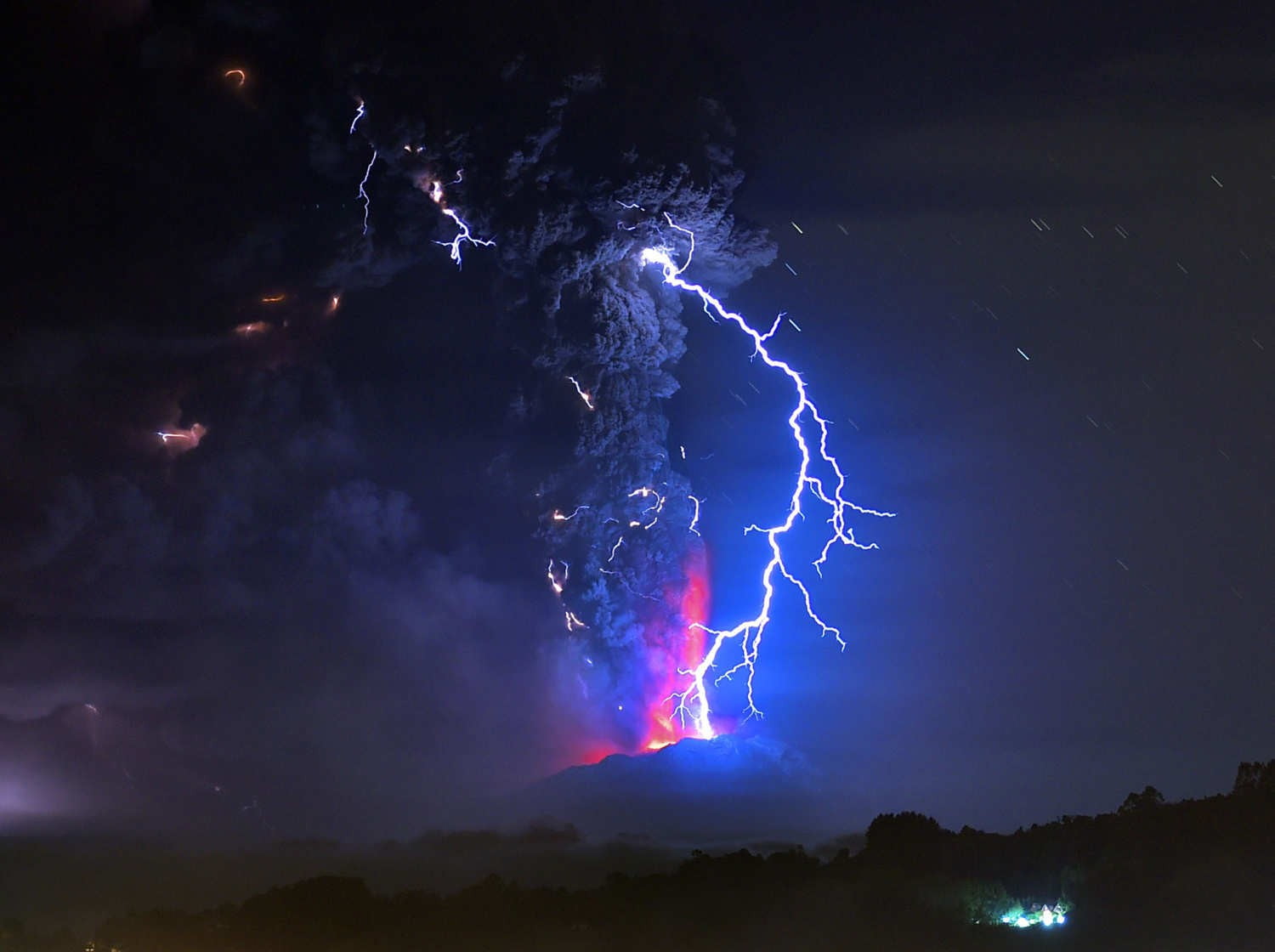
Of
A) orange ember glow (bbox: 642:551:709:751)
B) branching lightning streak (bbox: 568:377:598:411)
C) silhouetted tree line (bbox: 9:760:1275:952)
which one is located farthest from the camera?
branching lightning streak (bbox: 568:377:598:411)

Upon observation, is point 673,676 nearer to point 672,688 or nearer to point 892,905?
point 672,688

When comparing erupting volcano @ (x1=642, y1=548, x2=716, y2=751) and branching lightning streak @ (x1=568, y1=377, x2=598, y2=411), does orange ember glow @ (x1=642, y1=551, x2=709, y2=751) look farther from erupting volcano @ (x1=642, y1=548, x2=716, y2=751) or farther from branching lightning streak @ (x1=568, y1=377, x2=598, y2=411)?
branching lightning streak @ (x1=568, y1=377, x2=598, y2=411)

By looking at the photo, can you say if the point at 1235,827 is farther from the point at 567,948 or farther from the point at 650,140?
the point at 650,140

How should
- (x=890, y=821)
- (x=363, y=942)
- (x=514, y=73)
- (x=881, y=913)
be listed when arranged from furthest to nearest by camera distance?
(x=514, y=73) < (x=890, y=821) < (x=363, y=942) < (x=881, y=913)

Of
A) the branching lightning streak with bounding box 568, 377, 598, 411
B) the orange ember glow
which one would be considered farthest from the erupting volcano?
the branching lightning streak with bounding box 568, 377, 598, 411

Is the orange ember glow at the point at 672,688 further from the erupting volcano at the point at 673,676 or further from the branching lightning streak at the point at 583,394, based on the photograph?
the branching lightning streak at the point at 583,394

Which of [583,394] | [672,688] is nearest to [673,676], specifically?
[672,688]

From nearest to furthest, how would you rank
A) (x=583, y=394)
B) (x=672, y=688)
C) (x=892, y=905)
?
(x=892, y=905) → (x=672, y=688) → (x=583, y=394)

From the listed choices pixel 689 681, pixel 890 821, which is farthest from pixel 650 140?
pixel 890 821
